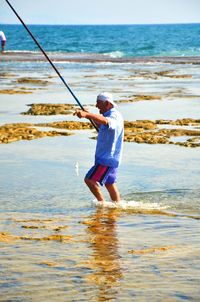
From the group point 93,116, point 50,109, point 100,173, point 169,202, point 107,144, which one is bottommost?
point 50,109

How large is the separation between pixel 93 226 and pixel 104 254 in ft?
3.97

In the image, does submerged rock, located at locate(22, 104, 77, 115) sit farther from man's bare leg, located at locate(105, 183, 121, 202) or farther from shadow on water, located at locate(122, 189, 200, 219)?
man's bare leg, located at locate(105, 183, 121, 202)

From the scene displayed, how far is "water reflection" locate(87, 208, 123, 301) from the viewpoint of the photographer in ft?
17.6

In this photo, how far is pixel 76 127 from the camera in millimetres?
15586

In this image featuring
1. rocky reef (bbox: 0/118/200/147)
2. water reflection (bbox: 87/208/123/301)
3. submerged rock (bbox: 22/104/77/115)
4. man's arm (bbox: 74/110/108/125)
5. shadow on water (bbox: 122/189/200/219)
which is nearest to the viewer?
water reflection (bbox: 87/208/123/301)

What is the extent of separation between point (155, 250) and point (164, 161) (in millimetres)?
5334

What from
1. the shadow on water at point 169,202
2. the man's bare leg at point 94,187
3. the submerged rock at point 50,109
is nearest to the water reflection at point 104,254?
the man's bare leg at point 94,187

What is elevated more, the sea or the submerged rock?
the sea

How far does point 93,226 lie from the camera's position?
753 cm

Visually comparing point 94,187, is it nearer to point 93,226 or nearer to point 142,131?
point 93,226

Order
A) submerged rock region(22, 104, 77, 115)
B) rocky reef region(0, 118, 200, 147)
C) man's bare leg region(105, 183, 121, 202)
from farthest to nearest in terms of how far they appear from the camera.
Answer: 1. submerged rock region(22, 104, 77, 115)
2. rocky reef region(0, 118, 200, 147)
3. man's bare leg region(105, 183, 121, 202)

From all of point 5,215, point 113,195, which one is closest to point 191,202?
point 113,195

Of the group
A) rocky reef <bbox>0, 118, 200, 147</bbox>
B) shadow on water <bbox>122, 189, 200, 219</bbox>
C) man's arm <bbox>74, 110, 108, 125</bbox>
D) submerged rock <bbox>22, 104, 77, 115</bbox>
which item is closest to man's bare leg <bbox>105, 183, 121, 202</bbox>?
shadow on water <bbox>122, 189, 200, 219</bbox>

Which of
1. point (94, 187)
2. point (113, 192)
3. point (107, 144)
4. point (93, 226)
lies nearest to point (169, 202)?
point (113, 192)
